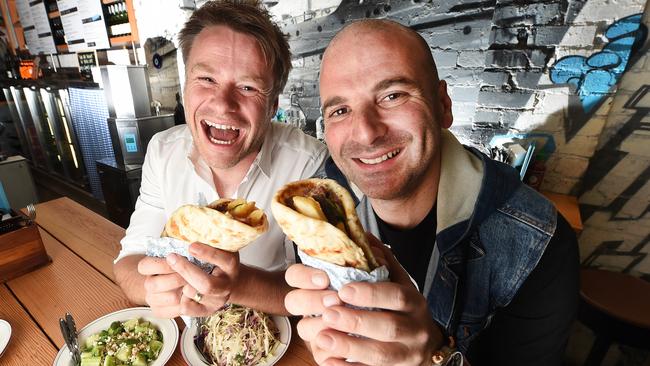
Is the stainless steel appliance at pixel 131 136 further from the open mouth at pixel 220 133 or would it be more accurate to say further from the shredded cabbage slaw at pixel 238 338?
the shredded cabbage slaw at pixel 238 338

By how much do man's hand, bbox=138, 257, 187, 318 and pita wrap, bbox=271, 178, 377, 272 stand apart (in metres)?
0.53

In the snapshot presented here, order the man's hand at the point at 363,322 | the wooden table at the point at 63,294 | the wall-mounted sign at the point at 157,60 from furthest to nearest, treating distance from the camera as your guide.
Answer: the wall-mounted sign at the point at 157,60
the wooden table at the point at 63,294
the man's hand at the point at 363,322

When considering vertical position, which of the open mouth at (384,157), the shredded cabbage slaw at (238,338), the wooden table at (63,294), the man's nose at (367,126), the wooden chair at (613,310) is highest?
the man's nose at (367,126)

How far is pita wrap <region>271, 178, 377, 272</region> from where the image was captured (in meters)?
0.92

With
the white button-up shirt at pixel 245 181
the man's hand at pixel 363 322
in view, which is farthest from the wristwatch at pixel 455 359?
the white button-up shirt at pixel 245 181

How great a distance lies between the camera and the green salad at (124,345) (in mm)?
1220

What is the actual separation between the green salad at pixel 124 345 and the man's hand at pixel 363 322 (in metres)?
0.73

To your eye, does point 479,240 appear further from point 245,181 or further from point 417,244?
point 245,181

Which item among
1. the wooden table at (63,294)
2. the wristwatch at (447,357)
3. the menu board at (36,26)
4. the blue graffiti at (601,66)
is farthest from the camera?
the menu board at (36,26)

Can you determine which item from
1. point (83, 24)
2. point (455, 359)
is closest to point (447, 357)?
point (455, 359)

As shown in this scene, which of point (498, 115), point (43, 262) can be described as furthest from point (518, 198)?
point (43, 262)

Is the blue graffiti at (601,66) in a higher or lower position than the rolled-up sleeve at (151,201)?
higher

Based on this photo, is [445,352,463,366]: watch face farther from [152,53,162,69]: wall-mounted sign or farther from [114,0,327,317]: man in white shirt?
[152,53,162,69]: wall-mounted sign

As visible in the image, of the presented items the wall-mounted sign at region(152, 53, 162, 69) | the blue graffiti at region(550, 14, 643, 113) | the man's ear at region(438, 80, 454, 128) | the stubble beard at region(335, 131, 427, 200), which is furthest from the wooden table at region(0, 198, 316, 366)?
the wall-mounted sign at region(152, 53, 162, 69)
